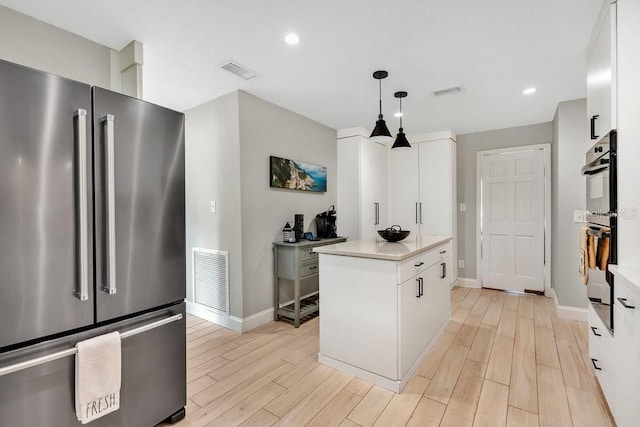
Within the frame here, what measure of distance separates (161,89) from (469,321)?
4.05m

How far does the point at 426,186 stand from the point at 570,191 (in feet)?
5.85

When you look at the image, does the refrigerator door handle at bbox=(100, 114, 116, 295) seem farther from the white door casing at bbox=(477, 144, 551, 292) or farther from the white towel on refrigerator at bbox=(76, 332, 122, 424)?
the white door casing at bbox=(477, 144, 551, 292)

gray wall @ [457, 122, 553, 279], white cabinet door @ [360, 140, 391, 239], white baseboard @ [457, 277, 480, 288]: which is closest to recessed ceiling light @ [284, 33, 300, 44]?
white cabinet door @ [360, 140, 391, 239]

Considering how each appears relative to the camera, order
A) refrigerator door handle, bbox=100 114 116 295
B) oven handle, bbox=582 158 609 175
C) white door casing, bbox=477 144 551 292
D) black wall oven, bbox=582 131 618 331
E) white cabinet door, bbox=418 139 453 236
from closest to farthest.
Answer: refrigerator door handle, bbox=100 114 116 295 < black wall oven, bbox=582 131 618 331 < oven handle, bbox=582 158 609 175 < white door casing, bbox=477 144 551 292 < white cabinet door, bbox=418 139 453 236

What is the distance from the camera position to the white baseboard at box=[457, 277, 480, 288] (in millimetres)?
4713

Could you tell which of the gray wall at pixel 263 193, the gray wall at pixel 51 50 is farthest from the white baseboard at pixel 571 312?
the gray wall at pixel 51 50

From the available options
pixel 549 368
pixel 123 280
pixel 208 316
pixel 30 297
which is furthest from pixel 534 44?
pixel 208 316

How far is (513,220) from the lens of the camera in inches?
175

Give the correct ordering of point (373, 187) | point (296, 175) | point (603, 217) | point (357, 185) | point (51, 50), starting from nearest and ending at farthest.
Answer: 1. point (603, 217)
2. point (51, 50)
3. point (296, 175)
4. point (357, 185)
5. point (373, 187)

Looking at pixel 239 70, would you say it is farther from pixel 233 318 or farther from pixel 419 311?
pixel 419 311

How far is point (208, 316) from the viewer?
3436mm

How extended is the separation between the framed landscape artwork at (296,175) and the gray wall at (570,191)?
276 centimetres

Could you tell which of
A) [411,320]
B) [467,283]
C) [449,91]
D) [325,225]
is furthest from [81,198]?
[467,283]

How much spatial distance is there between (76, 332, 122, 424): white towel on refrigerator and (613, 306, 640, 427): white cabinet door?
2.35 meters
